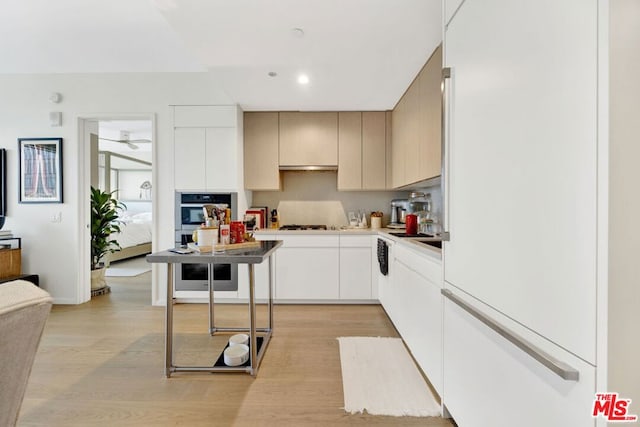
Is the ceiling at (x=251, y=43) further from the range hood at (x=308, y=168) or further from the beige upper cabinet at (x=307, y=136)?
the range hood at (x=308, y=168)

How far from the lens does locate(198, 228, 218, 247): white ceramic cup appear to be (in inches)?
84.5

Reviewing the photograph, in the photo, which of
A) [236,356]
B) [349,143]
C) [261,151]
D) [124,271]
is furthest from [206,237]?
[124,271]

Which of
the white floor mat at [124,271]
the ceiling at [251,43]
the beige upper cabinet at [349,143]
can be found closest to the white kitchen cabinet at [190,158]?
the ceiling at [251,43]

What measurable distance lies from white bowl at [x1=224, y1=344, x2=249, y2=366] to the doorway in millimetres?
2068

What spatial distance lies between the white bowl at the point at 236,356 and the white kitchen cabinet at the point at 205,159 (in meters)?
1.96

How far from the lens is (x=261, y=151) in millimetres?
3973

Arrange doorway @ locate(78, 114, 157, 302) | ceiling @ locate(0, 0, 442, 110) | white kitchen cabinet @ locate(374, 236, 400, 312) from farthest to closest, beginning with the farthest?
doorway @ locate(78, 114, 157, 302) → white kitchen cabinet @ locate(374, 236, 400, 312) → ceiling @ locate(0, 0, 442, 110)

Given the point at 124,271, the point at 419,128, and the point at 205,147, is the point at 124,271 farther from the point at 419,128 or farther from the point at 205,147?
the point at 419,128

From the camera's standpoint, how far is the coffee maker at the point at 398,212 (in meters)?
3.97

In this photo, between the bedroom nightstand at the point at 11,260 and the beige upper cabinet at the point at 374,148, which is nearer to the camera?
the bedroom nightstand at the point at 11,260

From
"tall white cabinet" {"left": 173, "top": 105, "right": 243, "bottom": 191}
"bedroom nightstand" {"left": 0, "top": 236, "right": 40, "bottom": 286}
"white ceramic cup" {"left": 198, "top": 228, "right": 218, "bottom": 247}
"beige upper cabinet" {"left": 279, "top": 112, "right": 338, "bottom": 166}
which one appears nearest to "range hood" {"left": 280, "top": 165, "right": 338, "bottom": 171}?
"beige upper cabinet" {"left": 279, "top": 112, "right": 338, "bottom": 166}

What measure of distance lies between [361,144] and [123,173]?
28.8 ft

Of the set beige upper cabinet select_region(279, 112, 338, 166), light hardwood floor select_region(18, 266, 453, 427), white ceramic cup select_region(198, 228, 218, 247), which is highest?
beige upper cabinet select_region(279, 112, 338, 166)

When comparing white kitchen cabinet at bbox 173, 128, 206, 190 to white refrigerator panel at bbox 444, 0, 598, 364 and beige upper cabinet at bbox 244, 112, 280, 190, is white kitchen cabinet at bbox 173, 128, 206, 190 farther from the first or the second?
white refrigerator panel at bbox 444, 0, 598, 364
